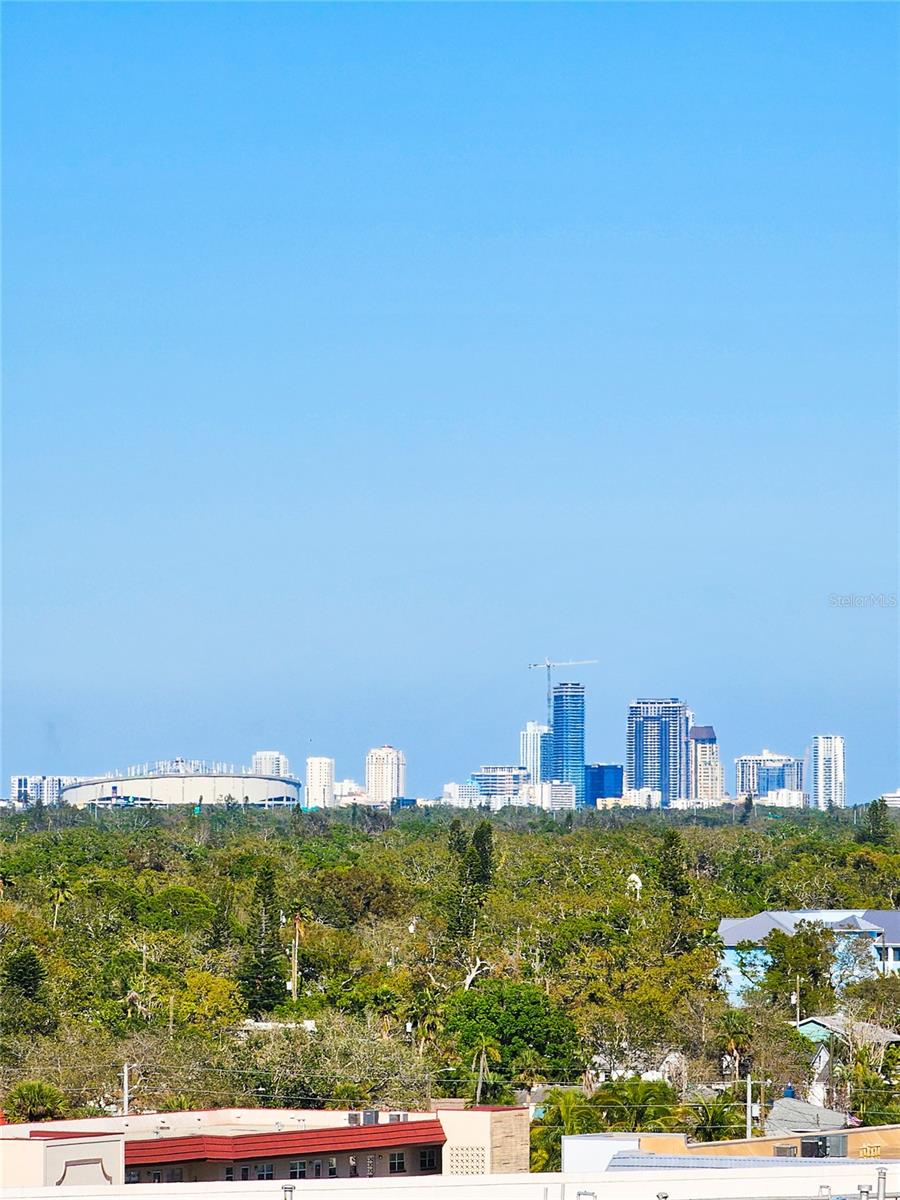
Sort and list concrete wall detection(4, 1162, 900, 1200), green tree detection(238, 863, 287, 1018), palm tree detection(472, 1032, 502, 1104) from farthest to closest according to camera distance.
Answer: green tree detection(238, 863, 287, 1018), palm tree detection(472, 1032, 502, 1104), concrete wall detection(4, 1162, 900, 1200)

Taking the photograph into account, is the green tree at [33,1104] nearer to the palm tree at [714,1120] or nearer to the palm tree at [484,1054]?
the palm tree at [714,1120]

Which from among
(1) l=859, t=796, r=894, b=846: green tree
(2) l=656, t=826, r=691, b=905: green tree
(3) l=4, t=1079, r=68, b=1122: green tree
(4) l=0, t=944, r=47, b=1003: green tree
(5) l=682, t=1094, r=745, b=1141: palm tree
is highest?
(1) l=859, t=796, r=894, b=846: green tree

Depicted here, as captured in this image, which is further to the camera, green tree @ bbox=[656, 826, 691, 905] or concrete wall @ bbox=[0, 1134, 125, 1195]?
green tree @ bbox=[656, 826, 691, 905]

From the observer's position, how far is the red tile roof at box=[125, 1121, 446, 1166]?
2408 cm

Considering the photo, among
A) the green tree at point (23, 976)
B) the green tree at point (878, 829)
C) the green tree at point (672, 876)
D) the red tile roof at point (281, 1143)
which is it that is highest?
the green tree at point (878, 829)

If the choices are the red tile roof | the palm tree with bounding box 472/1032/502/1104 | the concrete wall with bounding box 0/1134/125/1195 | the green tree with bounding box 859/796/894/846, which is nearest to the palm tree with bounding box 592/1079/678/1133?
the palm tree with bounding box 472/1032/502/1104

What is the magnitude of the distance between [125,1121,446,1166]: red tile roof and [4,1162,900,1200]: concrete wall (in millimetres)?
3272

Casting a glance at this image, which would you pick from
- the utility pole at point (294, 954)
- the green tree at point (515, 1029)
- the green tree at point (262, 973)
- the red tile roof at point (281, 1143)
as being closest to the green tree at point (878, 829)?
the utility pole at point (294, 954)

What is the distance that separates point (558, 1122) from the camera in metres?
42.1

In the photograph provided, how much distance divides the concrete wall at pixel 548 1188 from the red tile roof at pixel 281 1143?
10.7ft

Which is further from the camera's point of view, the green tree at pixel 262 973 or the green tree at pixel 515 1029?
the green tree at pixel 262 973

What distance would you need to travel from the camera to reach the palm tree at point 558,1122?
3784 centimetres

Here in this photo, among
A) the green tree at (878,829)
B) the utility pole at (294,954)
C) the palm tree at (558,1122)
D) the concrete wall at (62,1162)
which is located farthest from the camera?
the green tree at (878,829)

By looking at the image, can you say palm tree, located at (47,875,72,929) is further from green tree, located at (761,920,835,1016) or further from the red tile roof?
the red tile roof
